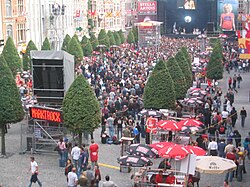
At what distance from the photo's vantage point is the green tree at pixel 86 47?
67938 millimetres

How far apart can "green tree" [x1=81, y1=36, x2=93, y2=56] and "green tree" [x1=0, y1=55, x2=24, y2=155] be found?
Answer: 41.6 m

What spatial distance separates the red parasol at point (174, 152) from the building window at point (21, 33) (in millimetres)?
43723

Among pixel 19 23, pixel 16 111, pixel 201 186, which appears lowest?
pixel 201 186

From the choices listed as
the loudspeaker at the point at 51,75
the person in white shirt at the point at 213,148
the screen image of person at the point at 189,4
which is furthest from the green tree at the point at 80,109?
the screen image of person at the point at 189,4

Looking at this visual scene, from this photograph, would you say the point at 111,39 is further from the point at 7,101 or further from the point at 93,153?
the point at 93,153

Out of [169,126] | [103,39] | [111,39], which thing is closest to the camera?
[169,126]

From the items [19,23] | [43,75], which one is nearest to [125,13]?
[19,23]

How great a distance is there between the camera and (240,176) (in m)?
22.6

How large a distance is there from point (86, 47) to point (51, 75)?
3960 cm

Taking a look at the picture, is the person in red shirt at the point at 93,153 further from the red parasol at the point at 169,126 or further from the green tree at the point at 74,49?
the green tree at the point at 74,49

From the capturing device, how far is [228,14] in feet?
300

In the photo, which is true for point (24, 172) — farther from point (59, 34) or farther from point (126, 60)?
point (59, 34)

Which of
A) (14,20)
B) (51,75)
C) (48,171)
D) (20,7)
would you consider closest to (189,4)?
(20,7)

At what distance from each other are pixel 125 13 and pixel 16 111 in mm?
88318
